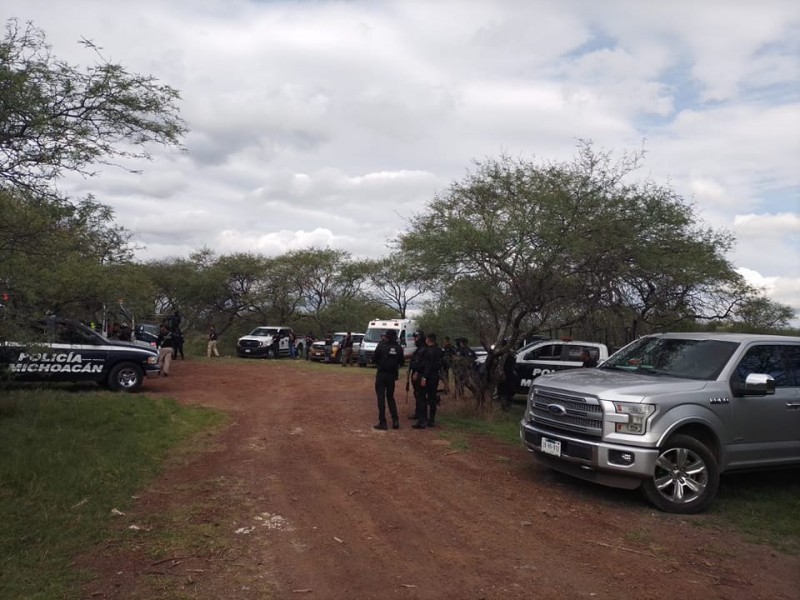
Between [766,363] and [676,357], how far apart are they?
1.00m

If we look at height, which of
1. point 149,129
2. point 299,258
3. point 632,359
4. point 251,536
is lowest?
point 251,536

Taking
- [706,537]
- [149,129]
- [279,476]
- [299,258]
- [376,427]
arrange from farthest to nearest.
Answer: [299,258]
[376,427]
[149,129]
[279,476]
[706,537]

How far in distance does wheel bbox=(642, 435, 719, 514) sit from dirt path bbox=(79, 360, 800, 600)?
198 millimetres

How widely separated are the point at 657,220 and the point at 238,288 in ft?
111

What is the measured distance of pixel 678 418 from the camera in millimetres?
6527

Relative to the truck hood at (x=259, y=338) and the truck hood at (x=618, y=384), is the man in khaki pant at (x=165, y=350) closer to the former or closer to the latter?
the truck hood at (x=259, y=338)

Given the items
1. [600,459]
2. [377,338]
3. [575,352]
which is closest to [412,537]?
[600,459]

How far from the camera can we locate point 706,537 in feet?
19.0

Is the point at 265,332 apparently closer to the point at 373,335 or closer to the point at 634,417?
the point at 373,335

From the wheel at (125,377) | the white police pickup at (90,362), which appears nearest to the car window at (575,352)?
the white police pickup at (90,362)

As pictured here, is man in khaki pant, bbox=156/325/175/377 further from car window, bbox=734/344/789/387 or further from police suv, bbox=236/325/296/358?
car window, bbox=734/344/789/387

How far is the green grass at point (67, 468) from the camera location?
185 inches

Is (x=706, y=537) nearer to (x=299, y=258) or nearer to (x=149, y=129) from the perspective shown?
(x=149, y=129)

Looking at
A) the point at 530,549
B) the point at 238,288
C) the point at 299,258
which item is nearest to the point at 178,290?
the point at 238,288
